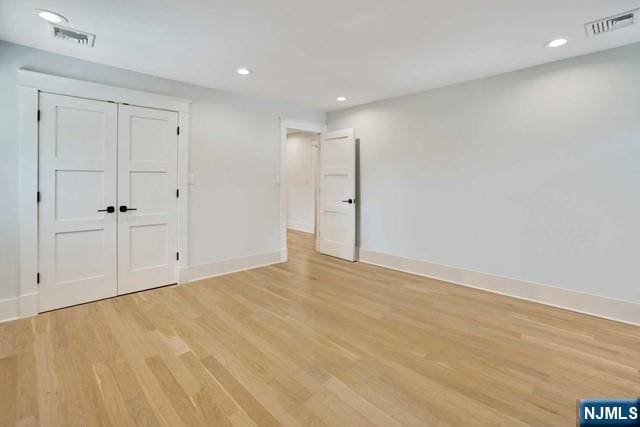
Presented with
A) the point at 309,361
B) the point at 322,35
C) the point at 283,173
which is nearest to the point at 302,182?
the point at 283,173

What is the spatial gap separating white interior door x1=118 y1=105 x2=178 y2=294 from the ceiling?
2.06 ft

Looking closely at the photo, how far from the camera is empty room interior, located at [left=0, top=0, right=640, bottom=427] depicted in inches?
79.3

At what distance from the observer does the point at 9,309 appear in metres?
2.93

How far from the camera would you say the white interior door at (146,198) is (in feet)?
11.6

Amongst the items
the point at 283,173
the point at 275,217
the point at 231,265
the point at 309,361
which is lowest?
the point at 309,361

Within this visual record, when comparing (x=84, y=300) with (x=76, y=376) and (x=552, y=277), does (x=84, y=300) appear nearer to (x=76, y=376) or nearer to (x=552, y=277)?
(x=76, y=376)

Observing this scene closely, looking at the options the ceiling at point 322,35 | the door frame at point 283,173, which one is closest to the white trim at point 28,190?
the ceiling at point 322,35

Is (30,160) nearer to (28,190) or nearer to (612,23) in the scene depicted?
(28,190)

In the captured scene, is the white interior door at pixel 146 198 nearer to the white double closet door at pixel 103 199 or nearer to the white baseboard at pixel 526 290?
the white double closet door at pixel 103 199

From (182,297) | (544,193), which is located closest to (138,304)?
(182,297)

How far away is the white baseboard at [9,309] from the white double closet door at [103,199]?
0.18 meters

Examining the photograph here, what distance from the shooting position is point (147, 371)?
7.02 ft

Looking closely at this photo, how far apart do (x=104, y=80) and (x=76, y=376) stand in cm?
299

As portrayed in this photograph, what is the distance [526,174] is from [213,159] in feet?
13.1
